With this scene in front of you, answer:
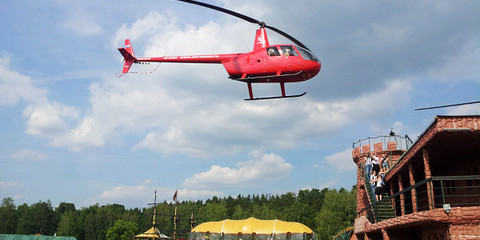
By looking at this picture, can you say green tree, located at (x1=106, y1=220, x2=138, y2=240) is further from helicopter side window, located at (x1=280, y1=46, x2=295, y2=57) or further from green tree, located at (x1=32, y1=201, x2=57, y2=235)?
helicopter side window, located at (x1=280, y1=46, x2=295, y2=57)

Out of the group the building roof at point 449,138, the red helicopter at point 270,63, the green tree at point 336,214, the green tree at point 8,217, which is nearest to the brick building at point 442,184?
the building roof at point 449,138

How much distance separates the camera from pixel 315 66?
19.0 m

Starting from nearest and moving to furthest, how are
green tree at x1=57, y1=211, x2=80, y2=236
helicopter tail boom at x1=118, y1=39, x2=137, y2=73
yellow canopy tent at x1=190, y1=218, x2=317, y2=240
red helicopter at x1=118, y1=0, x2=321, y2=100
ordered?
1. red helicopter at x1=118, y1=0, x2=321, y2=100
2. helicopter tail boom at x1=118, y1=39, x2=137, y2=73
3. yellow canopy tent at x1=190, y1=218, x2=317, y2=240
4. green tree at x1=57, y1=211, x2=80, y2=236

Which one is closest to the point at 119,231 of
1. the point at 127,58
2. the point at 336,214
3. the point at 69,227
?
the point at 69,227

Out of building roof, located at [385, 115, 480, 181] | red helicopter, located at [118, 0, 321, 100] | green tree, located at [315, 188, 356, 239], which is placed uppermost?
red helicopter, located at [118, 0, 321, 100]

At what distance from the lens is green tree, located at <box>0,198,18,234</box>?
12331 cm

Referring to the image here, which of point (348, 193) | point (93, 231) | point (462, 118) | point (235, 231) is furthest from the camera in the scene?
point (93, 231)

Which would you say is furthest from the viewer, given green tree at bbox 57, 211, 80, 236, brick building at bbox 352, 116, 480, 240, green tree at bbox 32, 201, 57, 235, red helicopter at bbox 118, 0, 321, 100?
green tree at bbox 32, 201, 57, 235

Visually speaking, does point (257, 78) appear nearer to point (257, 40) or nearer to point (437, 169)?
point (257, 40)

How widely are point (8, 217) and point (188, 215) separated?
62.4 meters

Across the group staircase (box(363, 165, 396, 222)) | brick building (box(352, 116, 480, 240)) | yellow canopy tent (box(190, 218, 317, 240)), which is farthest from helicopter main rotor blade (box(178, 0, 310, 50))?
yellow canopy tent (box(190, 218, 317, 240))

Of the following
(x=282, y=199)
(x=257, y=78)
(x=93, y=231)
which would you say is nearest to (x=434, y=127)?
(x=257, y=78)

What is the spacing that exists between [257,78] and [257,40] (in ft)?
7.71

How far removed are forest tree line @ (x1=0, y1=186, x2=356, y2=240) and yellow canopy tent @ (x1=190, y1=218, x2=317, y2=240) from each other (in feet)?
124
